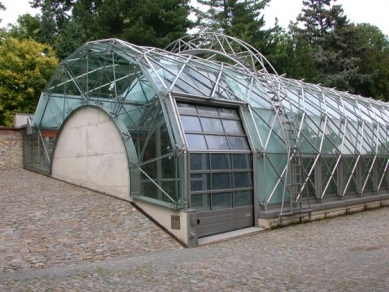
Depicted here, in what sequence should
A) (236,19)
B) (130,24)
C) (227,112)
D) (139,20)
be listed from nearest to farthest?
1. (227,112)
2. (139,20)
3. (130,24)
4. (236,19)

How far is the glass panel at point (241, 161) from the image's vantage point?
1556 cm

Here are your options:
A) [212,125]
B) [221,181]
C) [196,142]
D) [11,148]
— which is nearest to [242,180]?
[221,181]

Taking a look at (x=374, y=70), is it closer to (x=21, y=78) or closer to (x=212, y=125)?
(x=21, y=78)

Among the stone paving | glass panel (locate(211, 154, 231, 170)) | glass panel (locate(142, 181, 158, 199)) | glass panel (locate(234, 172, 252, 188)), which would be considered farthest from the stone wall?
glass panel (locate(234, 172, 252, 188))

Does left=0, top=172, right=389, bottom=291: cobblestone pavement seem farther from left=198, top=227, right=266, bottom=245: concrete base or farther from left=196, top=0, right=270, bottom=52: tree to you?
left=196, top=0, right=270, bottom=52: tree

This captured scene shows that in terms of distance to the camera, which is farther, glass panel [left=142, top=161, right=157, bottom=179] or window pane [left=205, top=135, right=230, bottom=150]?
window pane [left=205, top=135, right=230, bottom=150]

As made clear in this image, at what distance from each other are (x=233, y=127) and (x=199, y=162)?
2.73 metres

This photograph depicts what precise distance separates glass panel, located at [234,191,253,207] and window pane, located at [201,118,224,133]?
220 centimetres

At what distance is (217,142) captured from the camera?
15.3 metres

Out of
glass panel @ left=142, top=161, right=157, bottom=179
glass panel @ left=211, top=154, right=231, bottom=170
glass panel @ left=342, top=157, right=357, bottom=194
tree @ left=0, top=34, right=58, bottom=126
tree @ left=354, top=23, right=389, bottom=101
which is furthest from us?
tree @ left=354, top=23, right=389, bottom=101

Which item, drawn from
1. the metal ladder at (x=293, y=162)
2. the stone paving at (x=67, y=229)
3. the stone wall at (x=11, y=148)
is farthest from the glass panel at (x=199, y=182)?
the stone wall at (x=11, y=148)

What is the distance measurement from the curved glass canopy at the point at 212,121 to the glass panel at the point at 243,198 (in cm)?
27

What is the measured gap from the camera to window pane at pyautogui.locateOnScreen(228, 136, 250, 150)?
51.9 ft

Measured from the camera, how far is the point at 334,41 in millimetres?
47500
